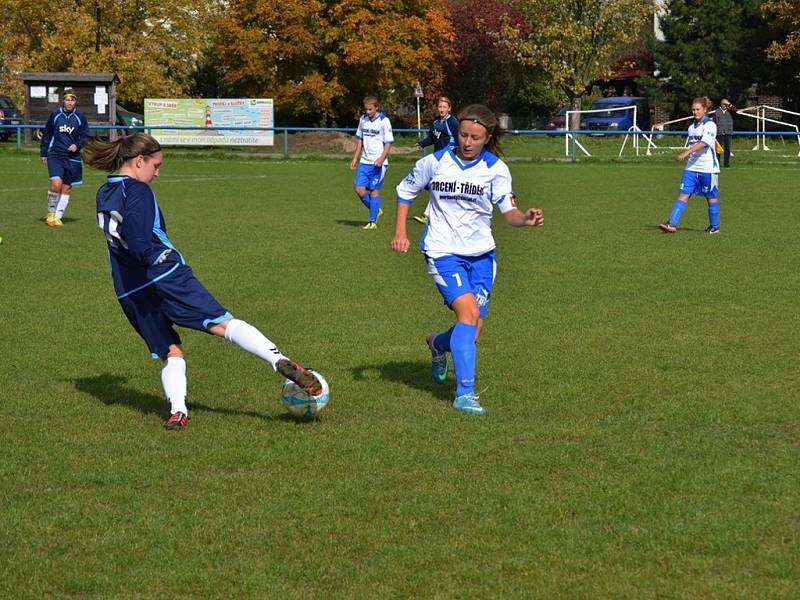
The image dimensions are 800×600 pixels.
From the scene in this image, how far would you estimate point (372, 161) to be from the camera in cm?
2011

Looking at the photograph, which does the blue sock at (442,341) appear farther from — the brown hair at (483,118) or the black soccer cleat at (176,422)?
the black soccer cleat at (176,422)

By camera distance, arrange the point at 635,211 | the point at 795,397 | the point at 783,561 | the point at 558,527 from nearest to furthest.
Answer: the point at 783,561, the point at 558,527, the point at 795,397, the point at 635,211

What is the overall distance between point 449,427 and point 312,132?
41966 millimetres

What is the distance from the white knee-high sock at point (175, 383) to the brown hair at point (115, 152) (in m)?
1.12

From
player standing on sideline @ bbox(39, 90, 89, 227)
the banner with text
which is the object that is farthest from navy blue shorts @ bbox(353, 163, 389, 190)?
→ the banner with text

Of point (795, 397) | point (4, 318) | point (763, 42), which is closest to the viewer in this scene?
point (795, 397)

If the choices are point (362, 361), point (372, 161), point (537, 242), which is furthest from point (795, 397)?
point (372, 161)

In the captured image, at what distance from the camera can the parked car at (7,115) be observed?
1894 inches

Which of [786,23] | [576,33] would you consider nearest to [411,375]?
[576,33]

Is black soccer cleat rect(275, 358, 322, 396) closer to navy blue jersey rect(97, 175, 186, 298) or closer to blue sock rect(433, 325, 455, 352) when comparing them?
navy blue jersey rect(97, 175, 186, 298)

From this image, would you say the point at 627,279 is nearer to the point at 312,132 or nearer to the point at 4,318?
the point at 4,318

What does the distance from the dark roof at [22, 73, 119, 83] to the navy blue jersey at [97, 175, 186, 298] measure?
40.1 meters

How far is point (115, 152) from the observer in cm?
689

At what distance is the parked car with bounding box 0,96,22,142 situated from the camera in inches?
1894
